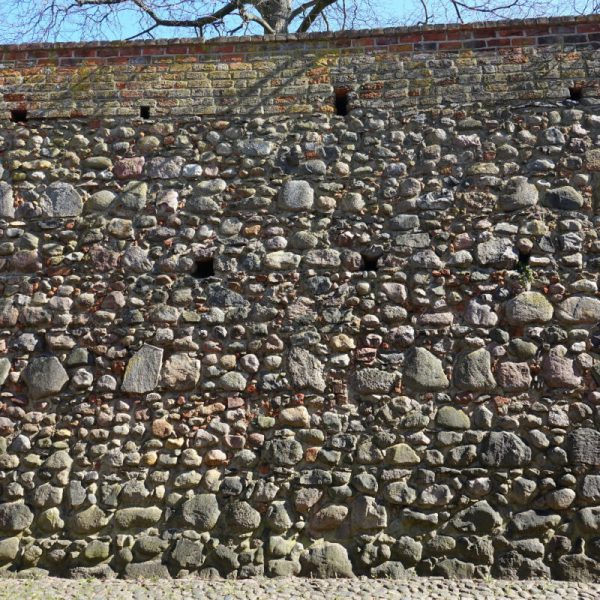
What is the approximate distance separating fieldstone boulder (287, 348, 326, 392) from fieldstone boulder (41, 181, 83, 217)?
1840mm

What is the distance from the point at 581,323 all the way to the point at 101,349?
3.16 m

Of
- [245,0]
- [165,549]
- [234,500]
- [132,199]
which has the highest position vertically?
[245,0]

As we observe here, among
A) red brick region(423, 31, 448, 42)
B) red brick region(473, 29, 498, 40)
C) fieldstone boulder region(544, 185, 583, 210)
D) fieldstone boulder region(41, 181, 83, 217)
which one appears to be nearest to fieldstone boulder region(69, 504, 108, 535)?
fieldstone boulder region(41, 181, 83, 217)

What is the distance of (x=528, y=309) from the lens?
173 inches

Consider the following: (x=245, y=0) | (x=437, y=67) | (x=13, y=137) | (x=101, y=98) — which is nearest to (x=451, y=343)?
(x=437, y=67)

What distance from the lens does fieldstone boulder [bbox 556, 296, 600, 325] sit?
437cm

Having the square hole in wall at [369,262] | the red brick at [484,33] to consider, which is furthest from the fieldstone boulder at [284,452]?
the red brick at [484,33]

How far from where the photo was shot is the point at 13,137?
4.86 meters

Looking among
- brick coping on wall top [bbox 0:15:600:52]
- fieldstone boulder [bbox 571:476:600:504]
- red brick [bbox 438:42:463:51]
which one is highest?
brick coping on wall top [bbox 0:15:600:52]

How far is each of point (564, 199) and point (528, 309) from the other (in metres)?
0.83

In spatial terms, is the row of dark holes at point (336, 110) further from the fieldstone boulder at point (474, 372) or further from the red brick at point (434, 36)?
the fieldstone boulder at point (474, 372)

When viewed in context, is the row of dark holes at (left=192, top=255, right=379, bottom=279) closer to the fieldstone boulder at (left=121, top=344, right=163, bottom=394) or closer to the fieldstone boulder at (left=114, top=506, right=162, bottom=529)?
the fieldstone boulder at (left=121, top=344, right=163, bottom=394)

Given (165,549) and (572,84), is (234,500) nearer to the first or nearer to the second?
(165,549)

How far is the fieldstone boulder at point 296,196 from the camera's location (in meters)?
4.64
